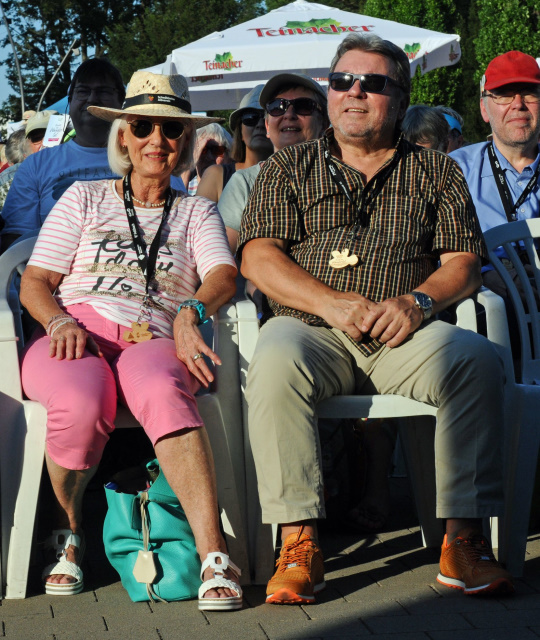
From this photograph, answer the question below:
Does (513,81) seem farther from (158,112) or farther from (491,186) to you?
(158,112)

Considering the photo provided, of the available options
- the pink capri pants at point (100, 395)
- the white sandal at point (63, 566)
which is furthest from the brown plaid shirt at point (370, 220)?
the white sandal at point (63, 566)

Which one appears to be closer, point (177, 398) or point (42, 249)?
point (177, 398)

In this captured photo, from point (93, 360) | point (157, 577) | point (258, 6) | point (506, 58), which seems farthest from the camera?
point (258, 6)

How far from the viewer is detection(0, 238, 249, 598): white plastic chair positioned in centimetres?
309

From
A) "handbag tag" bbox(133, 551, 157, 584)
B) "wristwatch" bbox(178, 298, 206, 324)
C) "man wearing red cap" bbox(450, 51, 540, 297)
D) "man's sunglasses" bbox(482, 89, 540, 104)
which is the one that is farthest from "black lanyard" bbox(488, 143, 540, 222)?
"handbag tag" bbox(133, 551, 157, 584)

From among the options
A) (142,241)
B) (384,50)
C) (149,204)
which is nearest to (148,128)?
(149,204)

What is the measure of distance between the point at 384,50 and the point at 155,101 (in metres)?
0.94

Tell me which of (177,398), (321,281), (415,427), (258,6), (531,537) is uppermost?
(258,6)

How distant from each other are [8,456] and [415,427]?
150 cm

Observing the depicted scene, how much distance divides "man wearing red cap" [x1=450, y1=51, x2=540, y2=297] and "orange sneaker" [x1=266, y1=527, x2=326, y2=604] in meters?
2.04

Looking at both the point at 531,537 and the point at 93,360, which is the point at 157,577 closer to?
the point at 93,360

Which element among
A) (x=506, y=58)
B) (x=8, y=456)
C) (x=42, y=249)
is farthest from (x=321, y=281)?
(x=506, y=58)

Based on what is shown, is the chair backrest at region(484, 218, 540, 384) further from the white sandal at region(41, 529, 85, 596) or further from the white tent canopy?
the white tent canopy

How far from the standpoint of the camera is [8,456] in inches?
124
